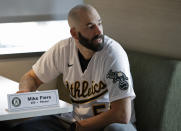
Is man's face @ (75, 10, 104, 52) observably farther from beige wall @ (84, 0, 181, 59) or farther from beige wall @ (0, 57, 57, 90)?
beige wall @ (0, 57, 57, 90)

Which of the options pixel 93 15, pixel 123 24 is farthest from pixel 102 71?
pixel 123 24

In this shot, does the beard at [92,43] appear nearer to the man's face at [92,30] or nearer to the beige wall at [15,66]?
the man's face at [92,30]

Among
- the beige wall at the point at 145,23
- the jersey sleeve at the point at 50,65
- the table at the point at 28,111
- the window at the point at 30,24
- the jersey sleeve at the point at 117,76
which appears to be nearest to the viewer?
the table at the point at 28,111

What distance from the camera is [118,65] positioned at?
2.27 meters

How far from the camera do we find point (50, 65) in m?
2.64

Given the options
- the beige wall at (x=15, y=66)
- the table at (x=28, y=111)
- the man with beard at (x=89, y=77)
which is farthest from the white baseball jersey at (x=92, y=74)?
the beige wall at (x=15, y=66)

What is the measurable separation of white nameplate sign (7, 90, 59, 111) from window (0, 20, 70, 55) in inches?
44.5

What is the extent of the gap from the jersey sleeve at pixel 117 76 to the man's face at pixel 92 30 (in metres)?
0.09

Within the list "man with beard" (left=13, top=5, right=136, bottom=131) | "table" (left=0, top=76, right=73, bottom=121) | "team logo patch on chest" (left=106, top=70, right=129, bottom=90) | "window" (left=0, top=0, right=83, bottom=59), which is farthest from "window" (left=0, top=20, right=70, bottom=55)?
"team logo patch on chest" (left=106, top=70, right=129, bottom=90)

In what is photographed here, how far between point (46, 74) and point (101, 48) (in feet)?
1.53

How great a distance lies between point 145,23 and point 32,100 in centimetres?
104

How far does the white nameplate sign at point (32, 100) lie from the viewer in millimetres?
1968

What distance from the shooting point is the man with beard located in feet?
7.31

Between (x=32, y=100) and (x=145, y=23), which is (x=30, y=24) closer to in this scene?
(x=145, y=23)
